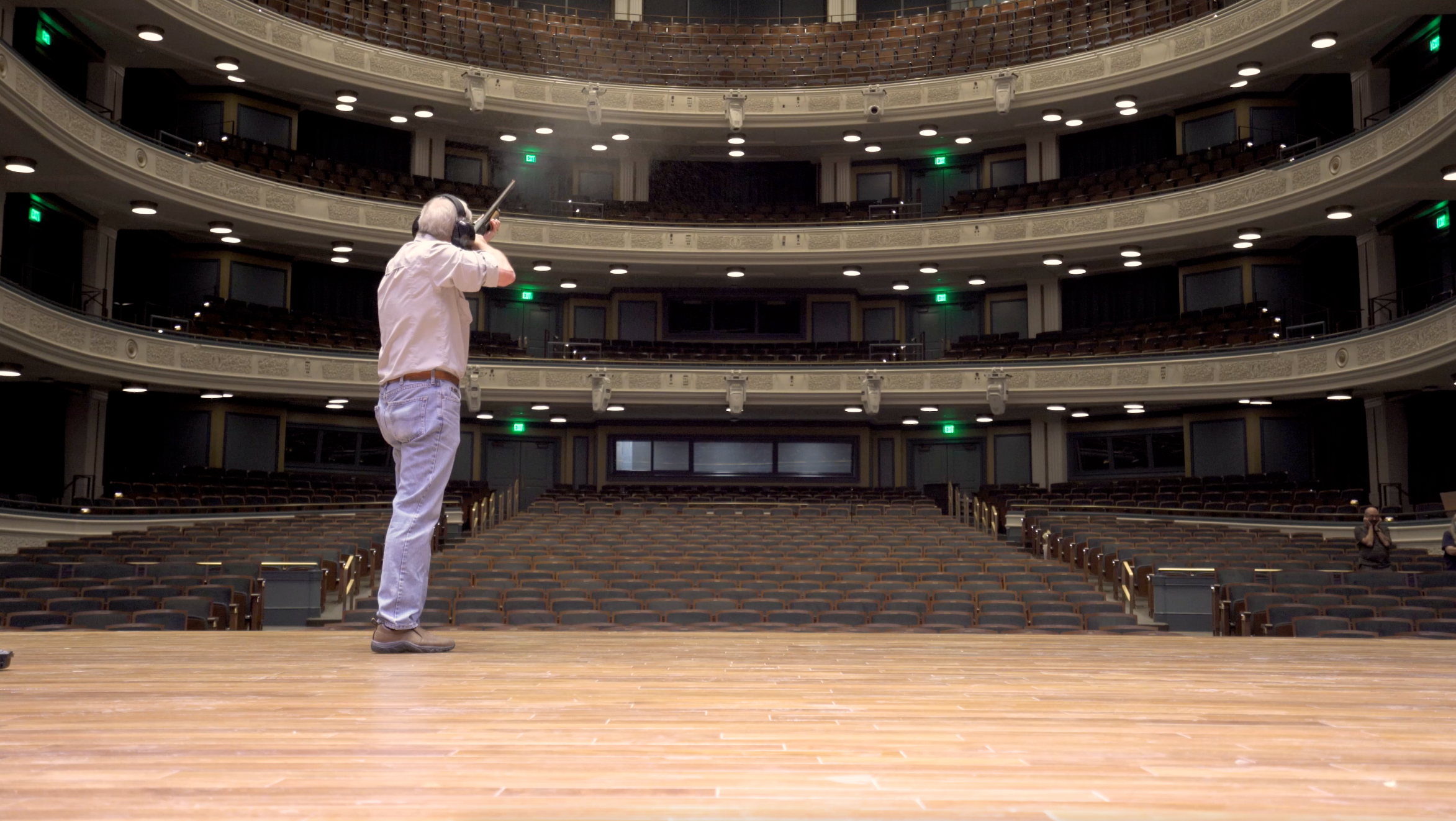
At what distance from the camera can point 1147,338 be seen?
2386 centimetres

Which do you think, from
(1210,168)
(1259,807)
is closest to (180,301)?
(1210,168)

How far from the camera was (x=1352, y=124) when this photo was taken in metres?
21.7

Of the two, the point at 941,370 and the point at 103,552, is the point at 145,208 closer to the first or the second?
the point at 103,552

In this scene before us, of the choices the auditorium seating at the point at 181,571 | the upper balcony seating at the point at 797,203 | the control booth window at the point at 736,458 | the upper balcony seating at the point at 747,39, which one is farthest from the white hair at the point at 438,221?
the control booth window at the point at 736,458

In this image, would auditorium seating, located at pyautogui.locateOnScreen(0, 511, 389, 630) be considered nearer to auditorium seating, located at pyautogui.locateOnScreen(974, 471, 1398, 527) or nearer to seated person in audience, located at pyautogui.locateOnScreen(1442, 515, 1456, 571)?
auditorium seating, located at pyautogui.locateOnScreen(974, 471, 1398, 527)

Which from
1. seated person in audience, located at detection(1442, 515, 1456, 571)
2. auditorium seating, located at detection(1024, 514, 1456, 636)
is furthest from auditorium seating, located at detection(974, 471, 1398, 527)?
seated person in audience, located at detection(1442, 515, 1456, 571)

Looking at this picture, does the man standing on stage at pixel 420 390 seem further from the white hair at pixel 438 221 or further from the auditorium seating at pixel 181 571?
the auditorium seating at pixel 181 571

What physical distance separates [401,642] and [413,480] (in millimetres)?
582

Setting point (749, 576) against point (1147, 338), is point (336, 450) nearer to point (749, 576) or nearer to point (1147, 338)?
point (749, 576)

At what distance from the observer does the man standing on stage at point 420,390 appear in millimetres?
4066

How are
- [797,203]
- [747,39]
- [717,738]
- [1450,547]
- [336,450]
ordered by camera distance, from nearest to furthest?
[717,738], [1450,547], [336,450], [797,203], [747,39]

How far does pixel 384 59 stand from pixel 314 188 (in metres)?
3.30

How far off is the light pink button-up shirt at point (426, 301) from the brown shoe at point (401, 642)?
92cm

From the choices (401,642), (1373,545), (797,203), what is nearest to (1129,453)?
(797,203)
